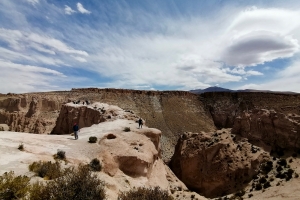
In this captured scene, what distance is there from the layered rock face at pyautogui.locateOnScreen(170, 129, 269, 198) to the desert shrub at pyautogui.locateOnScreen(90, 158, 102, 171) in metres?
15.0

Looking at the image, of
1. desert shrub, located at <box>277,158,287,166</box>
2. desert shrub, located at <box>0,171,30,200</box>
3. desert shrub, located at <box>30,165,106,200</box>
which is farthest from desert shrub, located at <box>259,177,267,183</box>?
desert shrub, located at <box>0,171,30,200</box>

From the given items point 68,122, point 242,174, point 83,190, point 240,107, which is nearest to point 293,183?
point 242,174

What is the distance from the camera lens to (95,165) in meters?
13.8

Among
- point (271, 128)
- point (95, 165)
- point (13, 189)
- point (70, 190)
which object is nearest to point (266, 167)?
point (271, 128)

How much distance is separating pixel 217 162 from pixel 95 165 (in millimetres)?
15861

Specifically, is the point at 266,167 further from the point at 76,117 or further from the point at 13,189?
the point at 76,117

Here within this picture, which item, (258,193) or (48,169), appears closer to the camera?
(48,169)

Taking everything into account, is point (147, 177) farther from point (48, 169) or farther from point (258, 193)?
point (258, 193)

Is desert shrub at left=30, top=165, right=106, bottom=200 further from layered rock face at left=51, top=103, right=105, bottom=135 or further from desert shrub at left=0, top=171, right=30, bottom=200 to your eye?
layered rock face at left=51, top=103, right=105, bottom=135

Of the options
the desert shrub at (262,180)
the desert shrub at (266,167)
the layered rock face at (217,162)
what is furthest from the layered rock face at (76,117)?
the desert shrub at (266,167)

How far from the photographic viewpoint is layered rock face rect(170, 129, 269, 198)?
24266mm

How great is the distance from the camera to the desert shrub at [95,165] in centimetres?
1362

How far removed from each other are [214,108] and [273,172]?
51769 millimetres

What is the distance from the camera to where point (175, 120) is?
60906mm
